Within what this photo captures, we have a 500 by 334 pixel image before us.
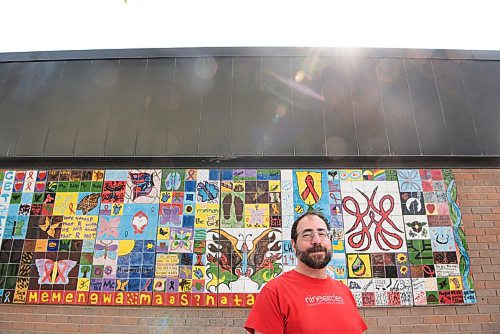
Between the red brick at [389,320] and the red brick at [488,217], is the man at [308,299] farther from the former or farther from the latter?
the red brick at [488,217]

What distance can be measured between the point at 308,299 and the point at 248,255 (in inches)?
89.7

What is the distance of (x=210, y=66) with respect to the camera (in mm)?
4914

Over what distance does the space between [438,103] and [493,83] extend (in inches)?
38.6

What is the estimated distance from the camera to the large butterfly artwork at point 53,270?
13.4 ft

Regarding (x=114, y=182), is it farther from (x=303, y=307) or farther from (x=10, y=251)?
(x=303, y=307)

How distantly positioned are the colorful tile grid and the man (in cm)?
209

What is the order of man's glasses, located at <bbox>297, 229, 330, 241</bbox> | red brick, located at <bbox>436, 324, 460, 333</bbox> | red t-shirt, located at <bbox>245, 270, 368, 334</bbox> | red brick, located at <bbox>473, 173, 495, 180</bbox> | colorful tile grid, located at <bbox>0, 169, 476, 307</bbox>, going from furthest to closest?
red brick, located at <bbox>473, 173, 495, 180</bbox> < colorful tile grid, located at <bbox>0, 169, 476, 307</bbox> < red brick, located at <bbox>436, 324, 460, 333</bbox> < man's glasses, located at <bbox>297, 229, 330, 241</bbox> < red t-shirt, located at <bbox>245, 270, 368, 334</bbox>

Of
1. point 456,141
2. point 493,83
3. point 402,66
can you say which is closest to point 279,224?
point 456,141

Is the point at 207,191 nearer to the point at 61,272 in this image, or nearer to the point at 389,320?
the point at 61,272

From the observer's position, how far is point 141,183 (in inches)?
174

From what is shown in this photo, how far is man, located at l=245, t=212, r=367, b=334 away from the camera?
1.75 metres

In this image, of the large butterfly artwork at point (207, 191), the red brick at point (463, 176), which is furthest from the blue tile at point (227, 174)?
the red brick at point (463, 176)

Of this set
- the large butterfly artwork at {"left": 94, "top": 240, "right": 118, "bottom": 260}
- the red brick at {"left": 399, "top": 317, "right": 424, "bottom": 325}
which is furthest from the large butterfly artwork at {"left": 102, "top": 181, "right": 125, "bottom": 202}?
the red brick at {"left": 399, "top": 317, "right": 424, "bottom": 325}

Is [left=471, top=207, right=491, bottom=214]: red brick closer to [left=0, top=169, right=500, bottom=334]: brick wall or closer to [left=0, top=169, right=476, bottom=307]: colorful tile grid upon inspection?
[left=0, top=169, right=476, bottom=307]: colorful tile grid
